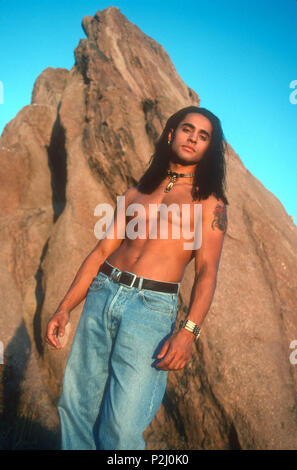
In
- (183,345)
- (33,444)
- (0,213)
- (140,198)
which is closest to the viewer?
(183,345)

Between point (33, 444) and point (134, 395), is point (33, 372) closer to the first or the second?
point (33, 444)

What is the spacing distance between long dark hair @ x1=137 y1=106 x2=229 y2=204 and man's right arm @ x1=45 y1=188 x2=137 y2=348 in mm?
198

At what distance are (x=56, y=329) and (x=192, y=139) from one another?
1.52 m

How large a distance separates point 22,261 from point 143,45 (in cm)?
601

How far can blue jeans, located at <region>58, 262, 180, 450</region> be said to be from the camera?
5.54 feet

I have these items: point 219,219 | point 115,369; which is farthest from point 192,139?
point 115,369

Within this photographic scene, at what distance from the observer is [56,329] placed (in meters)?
2.10

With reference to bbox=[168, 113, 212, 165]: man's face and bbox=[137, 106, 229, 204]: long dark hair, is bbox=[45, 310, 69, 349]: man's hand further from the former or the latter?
bbox=[168, 113, 212, 165]: man's face

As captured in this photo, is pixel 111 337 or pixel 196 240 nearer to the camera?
pixel 111 337

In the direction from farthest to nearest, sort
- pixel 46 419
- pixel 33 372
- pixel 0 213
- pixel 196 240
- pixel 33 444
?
pixel 0 213, pixel 33 372, pixel 46 419, pixel 33 444, pixel 196 240

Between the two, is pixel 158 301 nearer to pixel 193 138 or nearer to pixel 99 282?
pixel 99 282

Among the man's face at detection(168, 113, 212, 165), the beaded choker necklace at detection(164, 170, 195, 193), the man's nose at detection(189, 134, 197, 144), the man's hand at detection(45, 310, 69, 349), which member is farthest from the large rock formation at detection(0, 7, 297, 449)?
the man's nose at detection(189, 134, 197, 144)


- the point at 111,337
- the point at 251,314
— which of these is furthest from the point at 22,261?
the point at 111,337
